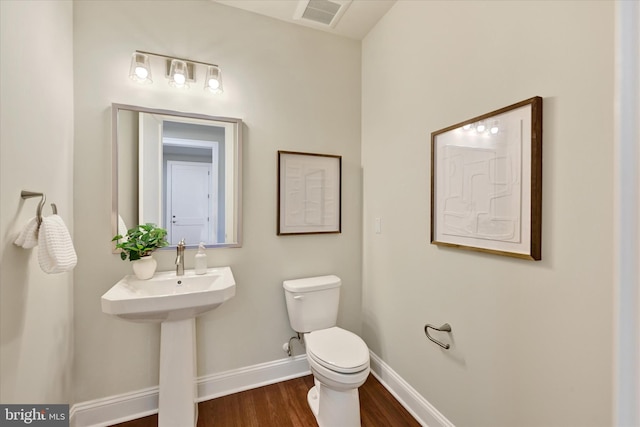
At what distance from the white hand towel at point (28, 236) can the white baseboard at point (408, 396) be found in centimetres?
205

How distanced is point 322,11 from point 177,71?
3.45 ft

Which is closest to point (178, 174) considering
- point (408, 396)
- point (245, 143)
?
point (245, 143)

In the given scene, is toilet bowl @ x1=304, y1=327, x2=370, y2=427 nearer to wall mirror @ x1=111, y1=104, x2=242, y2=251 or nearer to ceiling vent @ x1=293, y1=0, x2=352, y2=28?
wall mirror @ x1=111, y1=104, x2=242, y2=251

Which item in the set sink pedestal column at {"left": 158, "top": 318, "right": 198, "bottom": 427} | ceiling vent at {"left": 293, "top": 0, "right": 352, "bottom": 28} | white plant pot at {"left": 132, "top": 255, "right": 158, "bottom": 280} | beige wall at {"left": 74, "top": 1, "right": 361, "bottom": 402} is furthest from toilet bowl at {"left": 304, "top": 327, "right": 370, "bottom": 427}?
ceiling vent at {"left": 293, "top": 0, "right": 352, "bottom": 28}

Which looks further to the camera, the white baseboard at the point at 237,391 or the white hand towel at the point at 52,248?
the white baseboard at the point at 237,391

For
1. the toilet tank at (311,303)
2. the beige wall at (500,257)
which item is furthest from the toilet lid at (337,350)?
the beige wall at (500,257)

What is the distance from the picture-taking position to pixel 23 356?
3.70 ft

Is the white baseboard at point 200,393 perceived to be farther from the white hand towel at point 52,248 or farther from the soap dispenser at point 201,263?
the white hand towel at point 52,248

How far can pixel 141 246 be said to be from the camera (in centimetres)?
154

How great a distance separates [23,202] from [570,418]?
223cm

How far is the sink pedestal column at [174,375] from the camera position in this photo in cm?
149

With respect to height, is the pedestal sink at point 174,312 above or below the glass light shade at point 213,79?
below

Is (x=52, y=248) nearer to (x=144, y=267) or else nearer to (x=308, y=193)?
(x=144, y=267)

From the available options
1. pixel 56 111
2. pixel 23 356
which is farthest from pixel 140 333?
pixel 56 111
